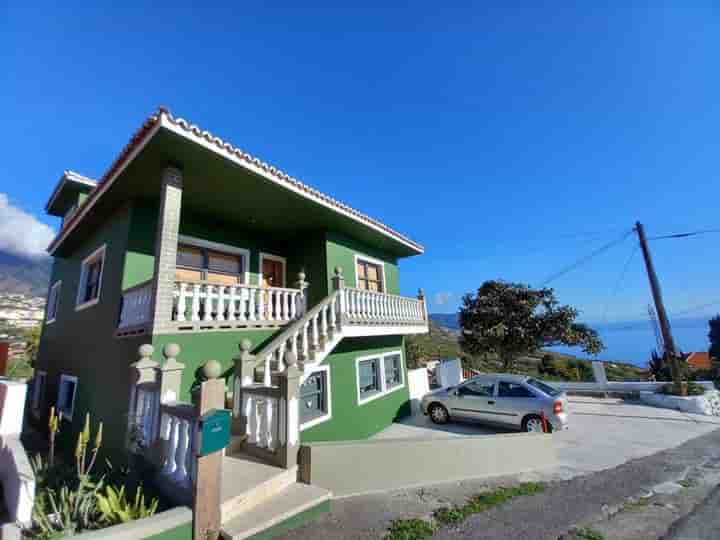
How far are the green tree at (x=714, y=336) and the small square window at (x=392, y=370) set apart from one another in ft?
111

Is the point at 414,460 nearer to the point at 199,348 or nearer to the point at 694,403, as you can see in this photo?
the point at 199,348

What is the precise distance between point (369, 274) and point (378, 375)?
3.52 m

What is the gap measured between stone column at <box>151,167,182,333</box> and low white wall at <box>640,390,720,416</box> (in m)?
16.8

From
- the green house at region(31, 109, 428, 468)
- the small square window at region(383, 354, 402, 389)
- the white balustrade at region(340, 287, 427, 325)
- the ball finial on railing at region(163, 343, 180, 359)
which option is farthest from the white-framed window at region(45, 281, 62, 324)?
the small square window at region(383, 354, 402, 389)

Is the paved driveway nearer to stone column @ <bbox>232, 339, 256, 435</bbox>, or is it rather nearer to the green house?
the green house

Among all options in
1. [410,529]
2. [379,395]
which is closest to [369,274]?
[379,395]

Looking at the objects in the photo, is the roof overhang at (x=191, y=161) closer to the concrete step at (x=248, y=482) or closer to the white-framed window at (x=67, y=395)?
the white-framed window at (x=67, y=395)

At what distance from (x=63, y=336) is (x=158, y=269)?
690 centimetres

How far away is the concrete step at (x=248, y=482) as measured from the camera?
3218 mm

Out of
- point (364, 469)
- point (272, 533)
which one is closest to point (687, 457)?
point (364, 469)

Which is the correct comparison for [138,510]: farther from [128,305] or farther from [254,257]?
[254,257]

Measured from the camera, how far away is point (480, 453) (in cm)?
570

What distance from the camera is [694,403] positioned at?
10609 millimetres

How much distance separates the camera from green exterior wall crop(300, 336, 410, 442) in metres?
7.37
